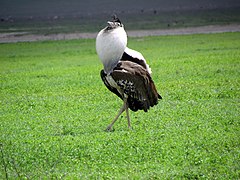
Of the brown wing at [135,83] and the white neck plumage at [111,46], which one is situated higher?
the white neck plumage at [111,46]

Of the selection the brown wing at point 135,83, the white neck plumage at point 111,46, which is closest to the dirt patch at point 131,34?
the brown wing at point 135,83

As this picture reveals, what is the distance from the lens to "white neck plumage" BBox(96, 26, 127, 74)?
970 cm

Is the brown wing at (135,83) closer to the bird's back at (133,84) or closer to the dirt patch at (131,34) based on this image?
the bird's back at (133,84)

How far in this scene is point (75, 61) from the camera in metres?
23.8

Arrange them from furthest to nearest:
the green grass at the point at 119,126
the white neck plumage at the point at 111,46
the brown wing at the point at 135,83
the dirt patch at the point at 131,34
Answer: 1. the dirt patch at the point at 131,34
2. the brown wing at the point at 135,83
3. the white neck plumage at the point at 111,46
4. the green grass at the point at 119,126

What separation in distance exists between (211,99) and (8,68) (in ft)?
36.3

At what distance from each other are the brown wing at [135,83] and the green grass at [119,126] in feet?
1.56

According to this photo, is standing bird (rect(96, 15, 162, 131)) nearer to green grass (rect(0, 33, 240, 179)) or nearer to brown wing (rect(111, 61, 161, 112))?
brown wing (rect(111, 61, 161, 112))

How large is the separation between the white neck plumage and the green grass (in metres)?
1.23

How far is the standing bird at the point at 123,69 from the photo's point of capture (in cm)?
975

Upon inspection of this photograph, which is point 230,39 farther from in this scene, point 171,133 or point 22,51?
point 171,133

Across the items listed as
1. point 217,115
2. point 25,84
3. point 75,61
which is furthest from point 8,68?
point 217,115

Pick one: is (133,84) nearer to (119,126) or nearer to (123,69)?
(123,69)

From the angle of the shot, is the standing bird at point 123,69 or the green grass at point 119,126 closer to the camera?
the green grass at point 119,126
